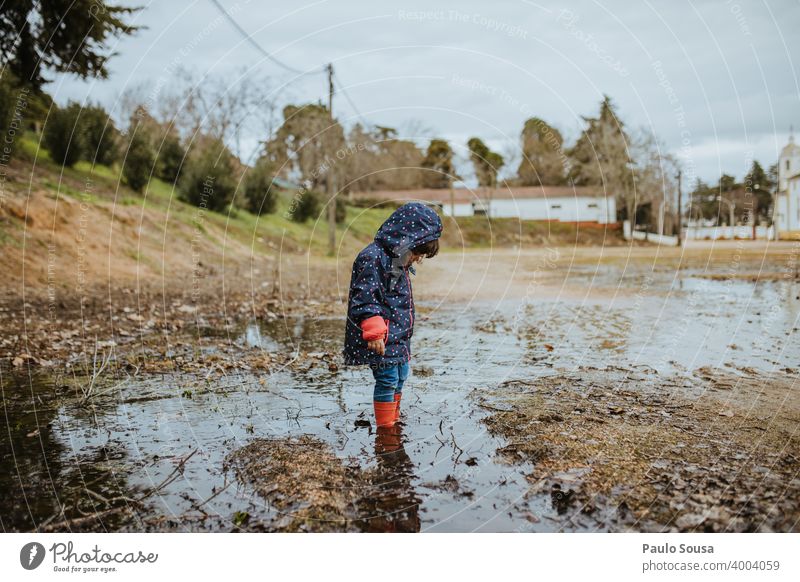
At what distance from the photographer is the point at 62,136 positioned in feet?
79.0

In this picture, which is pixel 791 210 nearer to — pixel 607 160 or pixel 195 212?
pixel 607 160

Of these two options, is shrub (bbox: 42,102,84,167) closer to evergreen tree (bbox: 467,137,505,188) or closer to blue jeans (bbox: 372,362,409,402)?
blue jeans (bbox: 372,362,409,402)

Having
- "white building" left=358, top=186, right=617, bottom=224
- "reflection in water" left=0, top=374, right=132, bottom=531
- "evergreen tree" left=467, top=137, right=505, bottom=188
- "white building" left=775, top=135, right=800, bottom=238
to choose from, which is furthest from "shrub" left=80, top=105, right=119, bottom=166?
"white building" left=358, top=186, right=617, bottom=224

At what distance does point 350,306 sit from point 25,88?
1218 centimetres

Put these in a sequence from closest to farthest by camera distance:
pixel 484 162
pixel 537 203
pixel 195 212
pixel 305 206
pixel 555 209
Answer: pixel 195 212 → pixel 305 206 → pixel 484 162 → pixel 537 203 → pixel 555 209

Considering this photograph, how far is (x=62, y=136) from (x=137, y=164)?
10.9 ft

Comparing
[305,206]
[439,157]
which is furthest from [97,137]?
[439,157]

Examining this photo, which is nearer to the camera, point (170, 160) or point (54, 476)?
point (54, 476)

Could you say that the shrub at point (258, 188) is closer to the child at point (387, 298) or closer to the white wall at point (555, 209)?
the child at point (387, 298)

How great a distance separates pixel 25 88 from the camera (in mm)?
13844

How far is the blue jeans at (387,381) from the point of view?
5.06 metres

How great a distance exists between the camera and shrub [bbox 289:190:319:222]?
37016mm

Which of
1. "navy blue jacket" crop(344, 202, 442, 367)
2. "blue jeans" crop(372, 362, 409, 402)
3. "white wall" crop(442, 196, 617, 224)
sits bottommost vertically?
"blue jeans" crop(372, 362, 409, 402)
